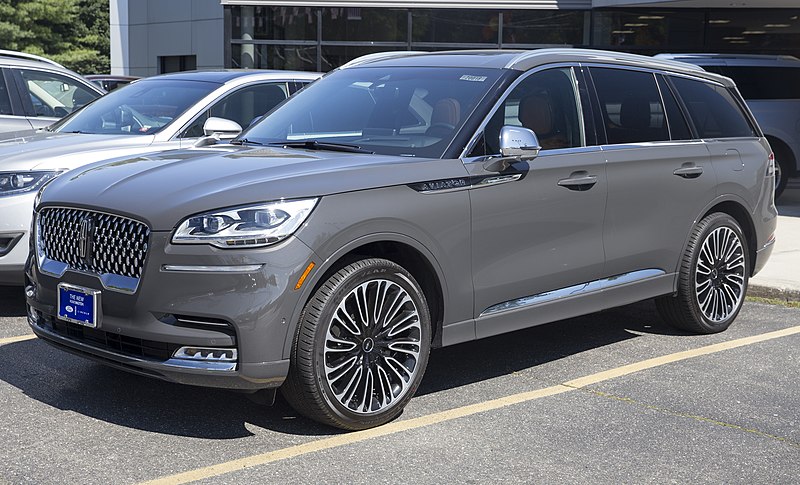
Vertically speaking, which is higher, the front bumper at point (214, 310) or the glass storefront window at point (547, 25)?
the glass storefront window at point (547, 25)

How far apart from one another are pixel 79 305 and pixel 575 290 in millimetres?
2669

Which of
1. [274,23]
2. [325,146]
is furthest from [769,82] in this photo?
[274,23]

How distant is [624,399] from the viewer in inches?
219

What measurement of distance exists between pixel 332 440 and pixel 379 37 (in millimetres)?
20212

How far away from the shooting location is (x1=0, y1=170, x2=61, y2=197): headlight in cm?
704

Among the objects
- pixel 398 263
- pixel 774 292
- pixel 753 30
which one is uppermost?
pixel 753 30

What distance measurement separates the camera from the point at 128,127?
8336 millimetres

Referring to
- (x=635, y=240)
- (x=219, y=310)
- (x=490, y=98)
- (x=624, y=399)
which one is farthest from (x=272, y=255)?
(x=635, y=240)

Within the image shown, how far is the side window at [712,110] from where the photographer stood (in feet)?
23.2

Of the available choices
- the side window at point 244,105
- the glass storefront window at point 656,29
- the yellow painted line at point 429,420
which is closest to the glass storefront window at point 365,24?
the glass storefront window at point 656,29

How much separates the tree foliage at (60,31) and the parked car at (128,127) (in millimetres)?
36409

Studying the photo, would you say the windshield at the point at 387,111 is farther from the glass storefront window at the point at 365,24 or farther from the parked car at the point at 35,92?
the glass storefront window at the point at 365,24

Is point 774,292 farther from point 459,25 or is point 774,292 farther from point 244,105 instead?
point 459,25

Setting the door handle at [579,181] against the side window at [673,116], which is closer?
the door handle at [579,181]
